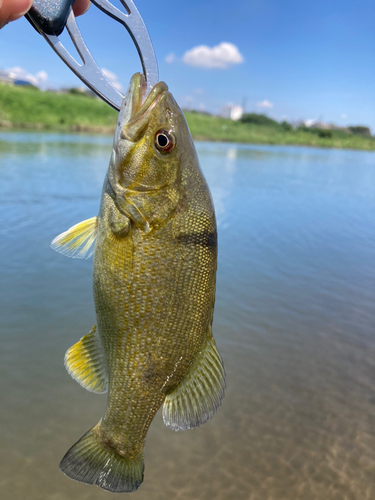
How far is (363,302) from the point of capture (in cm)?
614

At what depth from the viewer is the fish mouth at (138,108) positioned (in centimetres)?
176

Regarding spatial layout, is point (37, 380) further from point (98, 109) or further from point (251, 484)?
point (98, 109)

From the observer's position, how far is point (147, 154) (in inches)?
70.7

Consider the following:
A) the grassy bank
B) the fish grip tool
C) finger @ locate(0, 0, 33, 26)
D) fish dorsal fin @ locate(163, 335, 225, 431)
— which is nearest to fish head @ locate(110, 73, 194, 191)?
the fish grip tool

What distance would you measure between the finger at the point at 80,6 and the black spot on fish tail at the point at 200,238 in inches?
63.2

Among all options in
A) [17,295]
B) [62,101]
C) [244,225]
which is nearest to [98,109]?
[62,101]

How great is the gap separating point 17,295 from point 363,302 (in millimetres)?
5437

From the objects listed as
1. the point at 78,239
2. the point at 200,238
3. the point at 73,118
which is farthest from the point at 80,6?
the point at 73,118

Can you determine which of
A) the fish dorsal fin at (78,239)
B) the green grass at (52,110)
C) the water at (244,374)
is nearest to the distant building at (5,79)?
the green grass at (52,110)

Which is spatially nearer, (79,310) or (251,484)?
(251,484)

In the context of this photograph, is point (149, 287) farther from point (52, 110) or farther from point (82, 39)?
point (52, 110)

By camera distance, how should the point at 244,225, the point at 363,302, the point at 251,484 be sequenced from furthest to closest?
the point at 244,225 < the point at 363,302 < the point at 251,484

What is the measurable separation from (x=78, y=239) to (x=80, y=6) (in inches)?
56.7

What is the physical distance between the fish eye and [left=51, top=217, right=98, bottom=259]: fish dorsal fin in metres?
0.51
